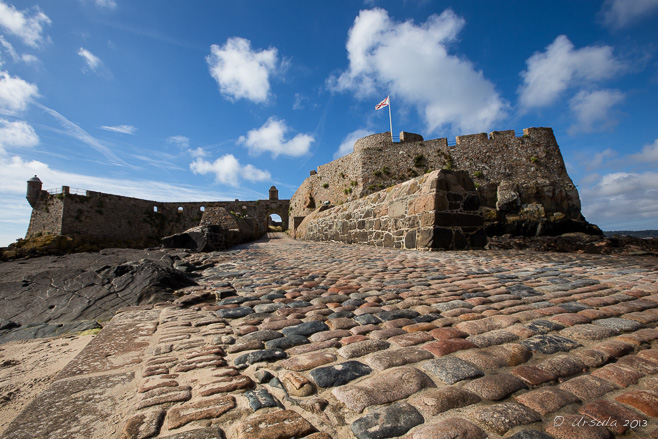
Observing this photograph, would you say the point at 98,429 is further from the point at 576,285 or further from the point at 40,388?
the point at 576,285

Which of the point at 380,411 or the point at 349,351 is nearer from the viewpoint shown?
the point at 380,411

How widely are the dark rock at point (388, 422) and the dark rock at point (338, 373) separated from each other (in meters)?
0.26

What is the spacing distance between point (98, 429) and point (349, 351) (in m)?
1.12

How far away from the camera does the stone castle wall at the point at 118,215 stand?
26.3 metres

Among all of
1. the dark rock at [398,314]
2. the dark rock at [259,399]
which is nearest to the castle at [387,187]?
the dark rock at [398,314]

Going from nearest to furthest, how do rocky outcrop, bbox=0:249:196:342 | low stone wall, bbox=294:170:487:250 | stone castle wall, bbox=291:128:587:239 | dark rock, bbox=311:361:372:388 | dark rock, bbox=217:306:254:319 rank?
dark rock, bbox=311:361:372:388 < dark rock, bbox=217:306:254:319 < rocky outcrop, bbox=0:249:196:342 < low stone wall, bbox=294:170:487:250 < stone castle wall, bbox=291:128:587:239

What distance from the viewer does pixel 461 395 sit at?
48.4 inches

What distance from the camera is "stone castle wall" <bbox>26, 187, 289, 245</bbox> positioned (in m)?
26.3

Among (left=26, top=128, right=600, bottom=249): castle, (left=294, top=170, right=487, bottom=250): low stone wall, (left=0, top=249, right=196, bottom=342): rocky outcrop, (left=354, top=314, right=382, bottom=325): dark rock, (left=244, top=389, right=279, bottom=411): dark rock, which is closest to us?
(left=244, top=389, right=279, bottom=411): dark rock

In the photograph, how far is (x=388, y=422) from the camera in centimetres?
109

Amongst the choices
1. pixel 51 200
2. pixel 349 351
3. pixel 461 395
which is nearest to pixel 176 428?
pixel 349 351

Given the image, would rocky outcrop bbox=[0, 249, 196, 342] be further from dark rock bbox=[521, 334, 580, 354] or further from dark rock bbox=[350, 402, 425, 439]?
dark rock bbox=[521, 334, 580, 354]
